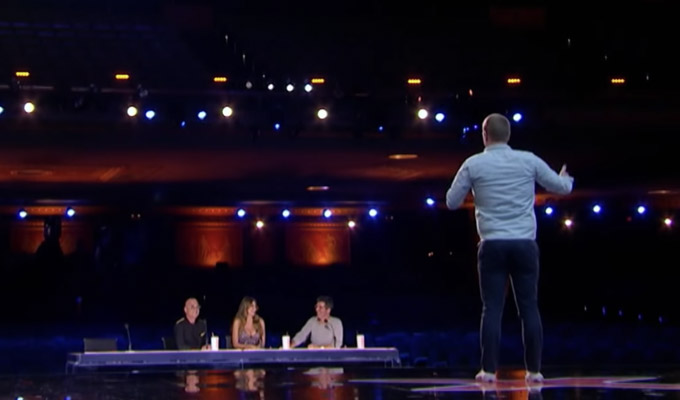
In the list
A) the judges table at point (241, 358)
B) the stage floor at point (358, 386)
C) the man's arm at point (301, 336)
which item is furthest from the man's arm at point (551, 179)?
the man's arm at point (301, 336)

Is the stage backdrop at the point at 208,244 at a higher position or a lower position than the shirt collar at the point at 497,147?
higher

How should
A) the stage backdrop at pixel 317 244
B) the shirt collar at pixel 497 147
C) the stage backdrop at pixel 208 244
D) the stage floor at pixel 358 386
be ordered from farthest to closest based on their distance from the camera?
the stage backdrop at pixel 317 244, the stage backdrop at pixel 208 244, the shirt collar at pixel 497 147, the stage floor at pixel 358 386

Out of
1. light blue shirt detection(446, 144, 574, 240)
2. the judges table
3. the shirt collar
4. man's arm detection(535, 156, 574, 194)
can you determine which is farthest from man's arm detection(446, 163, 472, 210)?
the judges table

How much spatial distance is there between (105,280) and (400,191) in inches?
180

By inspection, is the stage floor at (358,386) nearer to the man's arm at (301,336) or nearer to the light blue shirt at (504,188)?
the light blue shirt at (504,188)

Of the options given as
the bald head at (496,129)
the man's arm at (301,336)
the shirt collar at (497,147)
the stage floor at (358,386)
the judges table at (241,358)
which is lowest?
the stage floor at (358,386)

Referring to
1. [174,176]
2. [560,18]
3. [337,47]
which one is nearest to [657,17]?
[560,18]

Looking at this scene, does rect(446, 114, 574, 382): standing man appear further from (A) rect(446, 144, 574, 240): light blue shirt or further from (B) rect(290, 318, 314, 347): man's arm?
(B) rect(290, 318, 314, 347): man's arm

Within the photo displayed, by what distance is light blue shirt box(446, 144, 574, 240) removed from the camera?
14.2 feet

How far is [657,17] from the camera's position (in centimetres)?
1260

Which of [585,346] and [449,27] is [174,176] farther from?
[585,346]

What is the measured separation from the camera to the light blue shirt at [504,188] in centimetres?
432

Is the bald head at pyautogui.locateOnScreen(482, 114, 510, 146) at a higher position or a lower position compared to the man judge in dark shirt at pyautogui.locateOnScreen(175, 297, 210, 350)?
higher

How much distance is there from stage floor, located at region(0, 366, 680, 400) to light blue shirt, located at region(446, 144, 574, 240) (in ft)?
2.15
